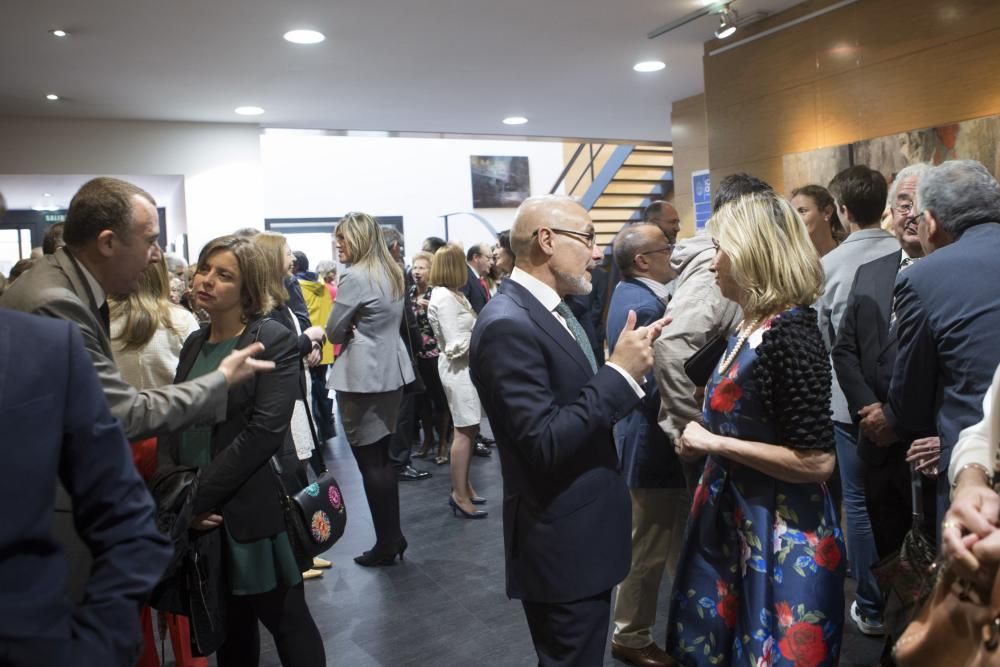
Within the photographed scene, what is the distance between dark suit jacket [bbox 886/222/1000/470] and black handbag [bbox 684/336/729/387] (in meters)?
0.52

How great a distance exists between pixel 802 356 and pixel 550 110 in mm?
8020

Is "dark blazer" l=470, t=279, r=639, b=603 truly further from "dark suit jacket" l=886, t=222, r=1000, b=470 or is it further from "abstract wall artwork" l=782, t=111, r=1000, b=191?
"abstract wall artwork" l=782, t=111, r=1000, b=191

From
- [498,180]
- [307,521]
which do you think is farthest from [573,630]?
[498,180]

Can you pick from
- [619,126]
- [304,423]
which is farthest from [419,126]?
[304,423]

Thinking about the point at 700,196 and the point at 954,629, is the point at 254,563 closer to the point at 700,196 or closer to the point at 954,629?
the point at 954,629

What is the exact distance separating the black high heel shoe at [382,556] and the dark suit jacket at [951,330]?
8.88 ft

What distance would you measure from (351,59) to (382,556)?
168 inches

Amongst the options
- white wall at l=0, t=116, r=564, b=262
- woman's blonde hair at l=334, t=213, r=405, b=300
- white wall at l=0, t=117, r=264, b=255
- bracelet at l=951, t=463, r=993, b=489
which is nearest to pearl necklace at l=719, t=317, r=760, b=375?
bracelet at l=951, t=463, r=993, b=489

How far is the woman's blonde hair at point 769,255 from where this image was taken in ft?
6.80

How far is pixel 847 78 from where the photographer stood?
553 cm

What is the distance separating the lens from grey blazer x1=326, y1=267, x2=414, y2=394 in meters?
4.24

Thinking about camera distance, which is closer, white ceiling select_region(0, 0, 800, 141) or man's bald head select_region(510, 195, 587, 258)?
man's bald head select_region(510, 195, 587, 258)

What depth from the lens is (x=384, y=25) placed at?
5938mm

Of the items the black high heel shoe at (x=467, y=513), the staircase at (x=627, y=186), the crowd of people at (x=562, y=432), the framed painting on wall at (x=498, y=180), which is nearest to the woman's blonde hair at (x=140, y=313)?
the crowd of people at (x=562, y=432)
